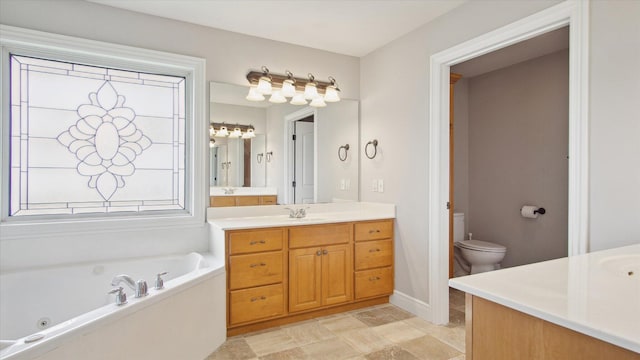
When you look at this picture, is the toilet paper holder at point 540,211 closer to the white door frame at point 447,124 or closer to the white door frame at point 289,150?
the white door frame at point 447,124

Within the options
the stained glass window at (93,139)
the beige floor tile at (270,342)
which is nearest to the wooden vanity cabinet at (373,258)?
the beige floor tile at (270,342)

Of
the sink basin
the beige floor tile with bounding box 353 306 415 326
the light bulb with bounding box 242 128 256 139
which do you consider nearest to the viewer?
the sink basin

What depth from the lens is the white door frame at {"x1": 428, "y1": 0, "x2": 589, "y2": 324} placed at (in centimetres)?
188

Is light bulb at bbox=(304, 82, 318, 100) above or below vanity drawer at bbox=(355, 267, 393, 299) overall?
above

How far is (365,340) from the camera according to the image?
2.58m

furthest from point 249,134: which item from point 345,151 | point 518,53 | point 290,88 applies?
point 518,53

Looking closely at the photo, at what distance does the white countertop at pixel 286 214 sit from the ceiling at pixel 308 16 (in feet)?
5.01

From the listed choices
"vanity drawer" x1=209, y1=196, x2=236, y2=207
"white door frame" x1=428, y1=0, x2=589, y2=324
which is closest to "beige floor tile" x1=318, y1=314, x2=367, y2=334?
"white door frame" x1=428, y1=0, x2=589, y2=324

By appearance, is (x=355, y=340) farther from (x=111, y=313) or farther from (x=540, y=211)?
(x=540, y=211)

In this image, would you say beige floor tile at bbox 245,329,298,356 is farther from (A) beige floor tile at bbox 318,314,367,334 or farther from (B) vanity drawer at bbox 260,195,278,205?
(B) vanity drawer at bbox 260,195,278,205

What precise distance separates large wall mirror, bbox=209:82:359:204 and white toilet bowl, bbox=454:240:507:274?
4.06ft

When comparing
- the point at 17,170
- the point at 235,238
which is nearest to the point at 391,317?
the point at 235,238

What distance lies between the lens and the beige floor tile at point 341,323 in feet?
9.14

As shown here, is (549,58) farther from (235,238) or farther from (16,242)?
(16,242)
